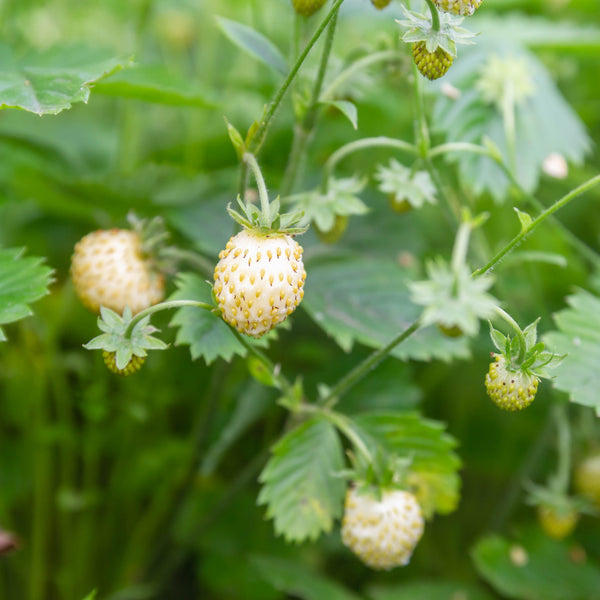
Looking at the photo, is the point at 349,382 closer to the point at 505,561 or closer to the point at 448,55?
the point at 448,55

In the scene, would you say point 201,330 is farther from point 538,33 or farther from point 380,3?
point 538,33

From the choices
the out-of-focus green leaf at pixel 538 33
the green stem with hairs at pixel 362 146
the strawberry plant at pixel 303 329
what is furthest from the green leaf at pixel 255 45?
the out-of-focus green leaf at pixel 538 33

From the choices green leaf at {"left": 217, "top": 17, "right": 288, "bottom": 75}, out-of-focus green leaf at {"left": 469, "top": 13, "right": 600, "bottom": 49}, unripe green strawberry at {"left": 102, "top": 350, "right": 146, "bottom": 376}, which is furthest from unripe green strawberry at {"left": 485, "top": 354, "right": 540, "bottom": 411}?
out-of-focus green leaf at {"left": 469, "top": 13, "right": 600, "bottom": 49}

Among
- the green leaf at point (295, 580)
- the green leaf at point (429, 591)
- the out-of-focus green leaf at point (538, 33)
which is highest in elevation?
the out-of-focus green leaf at point (538, 33)

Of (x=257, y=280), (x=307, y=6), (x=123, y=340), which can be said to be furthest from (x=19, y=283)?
(x=307, y=6)

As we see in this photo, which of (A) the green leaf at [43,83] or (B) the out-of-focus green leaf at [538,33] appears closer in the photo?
(A) the green leaf at [43,83]

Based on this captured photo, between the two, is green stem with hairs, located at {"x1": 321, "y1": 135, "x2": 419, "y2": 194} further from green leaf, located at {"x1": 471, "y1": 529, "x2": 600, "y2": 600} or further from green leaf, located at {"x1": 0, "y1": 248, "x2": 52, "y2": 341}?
green leaf, located at {"x1": 471, "y1": 529, "x2": 600, "y2": 600}

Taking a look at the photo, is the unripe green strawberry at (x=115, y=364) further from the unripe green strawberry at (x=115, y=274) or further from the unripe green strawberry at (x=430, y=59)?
the unripe green strawberry at (x=430, y=59)
